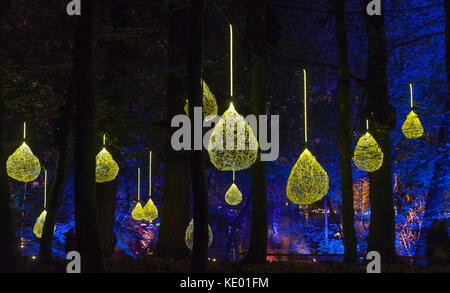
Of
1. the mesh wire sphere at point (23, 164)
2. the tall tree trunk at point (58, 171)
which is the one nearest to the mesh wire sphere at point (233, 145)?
the tall tree trunk at point (58, 171)

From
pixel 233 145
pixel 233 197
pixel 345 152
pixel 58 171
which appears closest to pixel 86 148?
pixel 233 145

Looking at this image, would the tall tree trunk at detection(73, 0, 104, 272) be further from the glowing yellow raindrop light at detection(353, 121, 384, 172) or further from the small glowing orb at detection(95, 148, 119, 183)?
the glowing yellow raindrop light at detection(353, 121, 384, 172)

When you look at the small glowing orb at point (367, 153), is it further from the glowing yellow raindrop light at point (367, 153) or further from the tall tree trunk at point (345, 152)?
the tall tree trunk at point (345, 152)

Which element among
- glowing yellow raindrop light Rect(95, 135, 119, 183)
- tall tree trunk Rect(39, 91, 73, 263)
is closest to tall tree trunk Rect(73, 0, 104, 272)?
tall tree trunk Rect(39, 91, 73, 263)

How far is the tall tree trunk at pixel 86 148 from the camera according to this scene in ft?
26.3

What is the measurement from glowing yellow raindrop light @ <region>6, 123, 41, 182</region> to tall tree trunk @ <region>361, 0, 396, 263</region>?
710 centimetres

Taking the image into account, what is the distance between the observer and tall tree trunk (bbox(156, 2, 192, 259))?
500 inches

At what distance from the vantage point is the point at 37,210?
21.2m

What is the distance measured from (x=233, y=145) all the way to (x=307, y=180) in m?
2.79

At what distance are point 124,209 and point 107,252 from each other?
440 inches

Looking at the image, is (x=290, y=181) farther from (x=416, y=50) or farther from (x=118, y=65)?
(x=416, y=50)

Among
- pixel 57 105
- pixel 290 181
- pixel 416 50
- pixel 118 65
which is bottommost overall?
pixel 290 181

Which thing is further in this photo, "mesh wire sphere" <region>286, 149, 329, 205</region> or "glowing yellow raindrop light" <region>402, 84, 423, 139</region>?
"glowing yellow raindrop light" <region>402, 84, 423, 139</region>

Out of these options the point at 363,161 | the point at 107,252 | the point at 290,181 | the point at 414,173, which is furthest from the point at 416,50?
the point at 107,252
